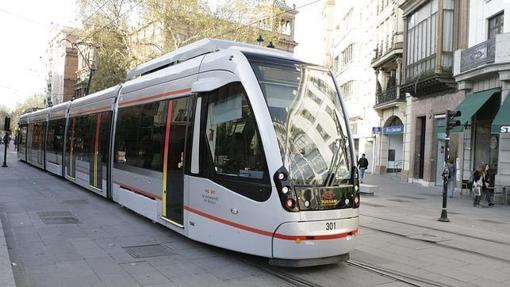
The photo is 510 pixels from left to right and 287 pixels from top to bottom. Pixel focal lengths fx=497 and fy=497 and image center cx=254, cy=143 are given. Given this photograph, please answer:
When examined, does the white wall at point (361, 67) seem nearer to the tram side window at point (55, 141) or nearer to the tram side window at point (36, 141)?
the tram side window at point (36, 141)

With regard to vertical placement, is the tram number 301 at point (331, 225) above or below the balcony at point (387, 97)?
below

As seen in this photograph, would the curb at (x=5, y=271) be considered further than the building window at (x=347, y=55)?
No

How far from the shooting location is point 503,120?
1930 cm

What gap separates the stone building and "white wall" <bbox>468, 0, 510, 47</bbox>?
1012 cm

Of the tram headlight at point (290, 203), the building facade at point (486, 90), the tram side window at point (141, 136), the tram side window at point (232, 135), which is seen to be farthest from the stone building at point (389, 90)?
the tram headlight at point (290, 203)

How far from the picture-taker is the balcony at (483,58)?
20.2 meters

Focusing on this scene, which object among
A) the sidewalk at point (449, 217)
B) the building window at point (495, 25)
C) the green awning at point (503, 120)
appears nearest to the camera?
the sidewalk at point (449, 217)

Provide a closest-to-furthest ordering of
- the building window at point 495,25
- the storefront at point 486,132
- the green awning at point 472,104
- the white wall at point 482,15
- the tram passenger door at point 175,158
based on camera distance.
A: 1. the tram passenger door at point 175,158
2. the storefront at point 486,132
3. the white wall at point 482,15
4. the green awning at point 472,104
5. the building window at point 495,25

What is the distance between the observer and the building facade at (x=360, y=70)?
4312 cm

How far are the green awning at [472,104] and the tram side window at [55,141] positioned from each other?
55.0 feet

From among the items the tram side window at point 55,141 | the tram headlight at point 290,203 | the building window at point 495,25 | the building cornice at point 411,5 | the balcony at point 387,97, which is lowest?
the tram headlight at point 290,203

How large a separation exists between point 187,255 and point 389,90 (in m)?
32.1

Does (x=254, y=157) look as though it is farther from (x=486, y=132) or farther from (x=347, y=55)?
(x=347, y=55)

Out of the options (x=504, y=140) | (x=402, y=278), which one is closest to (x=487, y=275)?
(x=402, y=278)
